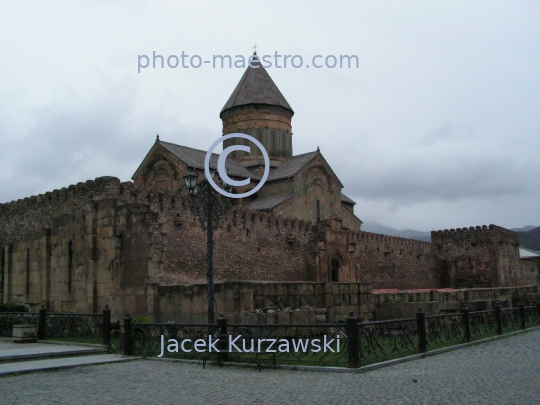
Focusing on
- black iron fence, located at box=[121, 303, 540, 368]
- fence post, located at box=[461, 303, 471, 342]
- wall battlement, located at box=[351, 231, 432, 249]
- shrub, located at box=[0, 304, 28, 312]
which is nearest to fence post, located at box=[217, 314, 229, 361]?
black iron fence, located at box=[121, 303, 540, 368]

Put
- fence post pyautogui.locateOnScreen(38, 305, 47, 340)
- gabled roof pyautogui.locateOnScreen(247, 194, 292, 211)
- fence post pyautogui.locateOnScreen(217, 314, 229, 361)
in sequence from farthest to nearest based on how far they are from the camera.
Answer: gabled roof pyautogui.locateOnScreen(247, 194, 292, 211) < fence post pyautogui.locateOnScreen(38, 305, 47, 340) < fence post pyautogui.locateOnScreen(217, 314, 229, 361)

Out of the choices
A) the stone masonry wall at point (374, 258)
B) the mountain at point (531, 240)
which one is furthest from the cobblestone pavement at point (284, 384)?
the mountain at point (531, 240)

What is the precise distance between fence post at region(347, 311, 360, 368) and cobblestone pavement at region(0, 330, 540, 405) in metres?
0.35

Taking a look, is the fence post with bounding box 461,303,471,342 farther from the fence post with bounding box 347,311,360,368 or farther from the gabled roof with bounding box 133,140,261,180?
the gabled roof with bounding box 133,140,261,180

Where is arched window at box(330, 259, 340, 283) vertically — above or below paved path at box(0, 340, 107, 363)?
above

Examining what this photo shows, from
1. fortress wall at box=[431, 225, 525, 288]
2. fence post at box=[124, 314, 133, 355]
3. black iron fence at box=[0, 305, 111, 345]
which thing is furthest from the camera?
fortress wall at box=[431, 225, 525, 288]

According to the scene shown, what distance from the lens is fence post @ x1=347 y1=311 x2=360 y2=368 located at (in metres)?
9.73

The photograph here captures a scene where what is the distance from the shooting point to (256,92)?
36375 mm

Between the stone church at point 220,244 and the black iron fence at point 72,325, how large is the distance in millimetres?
2043

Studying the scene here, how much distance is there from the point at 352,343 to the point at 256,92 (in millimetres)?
28202

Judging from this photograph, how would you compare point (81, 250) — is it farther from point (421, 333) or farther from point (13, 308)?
point (421, 333)

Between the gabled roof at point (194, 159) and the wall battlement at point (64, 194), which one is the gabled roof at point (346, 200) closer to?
the gabled roof at point (194, 159)

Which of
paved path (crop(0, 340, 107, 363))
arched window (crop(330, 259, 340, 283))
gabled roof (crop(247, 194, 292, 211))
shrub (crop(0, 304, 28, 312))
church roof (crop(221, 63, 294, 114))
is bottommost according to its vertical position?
paved path (crop(0, 340, 107, 363))

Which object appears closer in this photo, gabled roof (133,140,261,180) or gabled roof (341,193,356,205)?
gabled roof (133,140,261,180)
